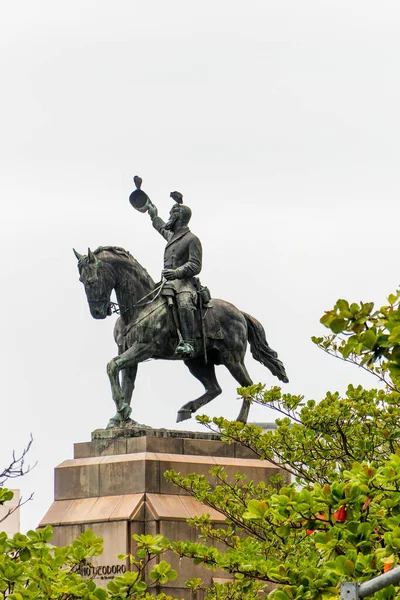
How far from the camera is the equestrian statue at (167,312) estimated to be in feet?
80.2

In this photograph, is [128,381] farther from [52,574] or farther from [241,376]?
[52,574]

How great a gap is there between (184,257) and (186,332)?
120 cm

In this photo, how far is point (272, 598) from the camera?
36.3ft

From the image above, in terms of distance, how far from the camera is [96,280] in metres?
24.4

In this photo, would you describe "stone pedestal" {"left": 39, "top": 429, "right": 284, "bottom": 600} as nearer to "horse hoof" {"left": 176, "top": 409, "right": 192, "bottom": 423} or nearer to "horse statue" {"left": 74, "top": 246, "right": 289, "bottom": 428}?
"horse statue" {"left": 74, "top": 246, "right": 289, "bottom": 428}

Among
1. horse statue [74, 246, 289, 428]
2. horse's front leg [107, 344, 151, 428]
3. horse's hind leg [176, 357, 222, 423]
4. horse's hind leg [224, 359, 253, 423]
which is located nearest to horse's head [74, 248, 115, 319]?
horse statue [74, 246, 289, 428]

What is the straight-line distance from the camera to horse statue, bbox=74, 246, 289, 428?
24.4m

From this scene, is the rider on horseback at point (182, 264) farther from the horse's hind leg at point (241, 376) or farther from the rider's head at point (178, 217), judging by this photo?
the horse's hind leg at point (241, 376)

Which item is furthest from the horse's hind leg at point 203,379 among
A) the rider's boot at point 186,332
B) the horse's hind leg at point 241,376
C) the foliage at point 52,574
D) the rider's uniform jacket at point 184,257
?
the foliage at point 52,574

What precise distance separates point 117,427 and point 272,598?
13.4 m

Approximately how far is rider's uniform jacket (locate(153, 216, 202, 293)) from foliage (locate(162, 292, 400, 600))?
307cm

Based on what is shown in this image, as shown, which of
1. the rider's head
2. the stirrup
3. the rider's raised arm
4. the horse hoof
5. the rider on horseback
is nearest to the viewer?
the stirrup

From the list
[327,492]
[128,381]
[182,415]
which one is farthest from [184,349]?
[327,492]

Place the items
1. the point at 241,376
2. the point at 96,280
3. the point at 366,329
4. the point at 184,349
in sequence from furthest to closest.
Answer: the point at 241,376 < the point at 184,349 < the point at 96,280 < the point at 366,329
